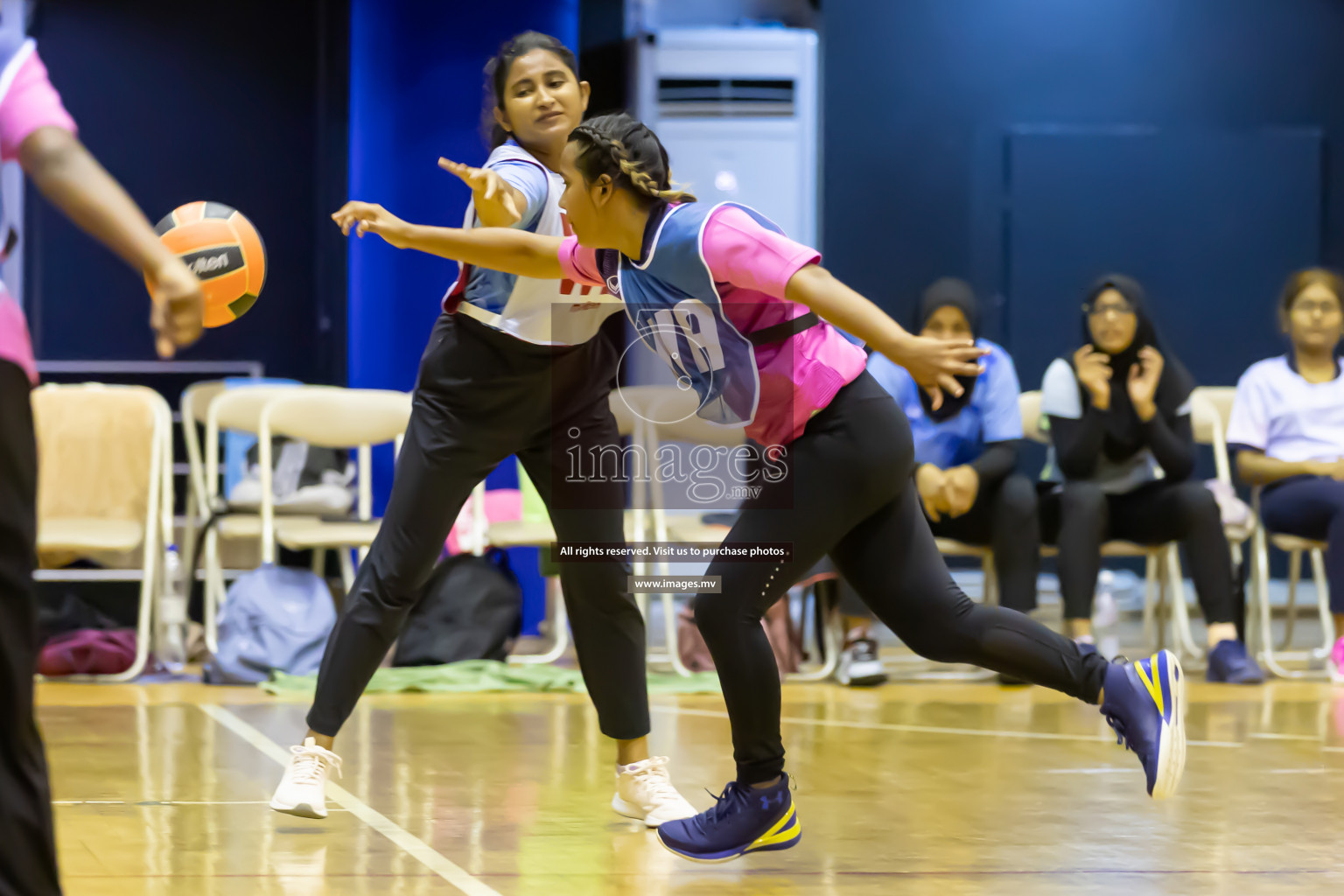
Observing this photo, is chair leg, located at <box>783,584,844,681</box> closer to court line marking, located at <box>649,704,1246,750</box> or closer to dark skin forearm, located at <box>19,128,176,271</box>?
court line marking, located at <box>649,704,1246,750</box>

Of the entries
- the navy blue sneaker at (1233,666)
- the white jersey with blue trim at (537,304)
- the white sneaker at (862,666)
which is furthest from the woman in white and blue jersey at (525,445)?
the navy blue sneaker at (1233,666)

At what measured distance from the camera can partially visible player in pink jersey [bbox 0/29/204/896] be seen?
1.63 m

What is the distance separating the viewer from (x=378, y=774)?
3838 millimetres

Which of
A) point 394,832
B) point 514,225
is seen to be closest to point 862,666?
point 394,832

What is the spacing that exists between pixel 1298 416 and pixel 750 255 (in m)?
→ 4.41

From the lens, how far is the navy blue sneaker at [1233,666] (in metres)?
5.66

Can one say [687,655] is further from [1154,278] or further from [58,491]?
[1154,278]

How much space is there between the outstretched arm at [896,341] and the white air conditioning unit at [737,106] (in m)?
6.17

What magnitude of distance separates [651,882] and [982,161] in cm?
661

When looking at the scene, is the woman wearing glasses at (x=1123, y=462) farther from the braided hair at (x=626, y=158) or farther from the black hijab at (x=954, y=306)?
the braided hair at (x=626, y=158)

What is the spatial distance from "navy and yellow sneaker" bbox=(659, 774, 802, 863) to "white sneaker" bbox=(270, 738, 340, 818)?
31.3 inches

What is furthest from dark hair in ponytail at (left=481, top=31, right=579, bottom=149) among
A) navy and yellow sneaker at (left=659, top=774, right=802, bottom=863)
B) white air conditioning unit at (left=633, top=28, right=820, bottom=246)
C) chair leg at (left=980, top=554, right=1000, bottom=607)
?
white air conditioning unit at (left=633, top=28, right=820, bottom=246)

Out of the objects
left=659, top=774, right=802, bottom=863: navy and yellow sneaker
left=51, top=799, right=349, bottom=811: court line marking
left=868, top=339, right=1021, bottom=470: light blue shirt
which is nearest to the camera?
left=659, top=774, right=802, bottom=863: navy and yellow sneaker

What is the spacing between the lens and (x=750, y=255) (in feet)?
8.29
